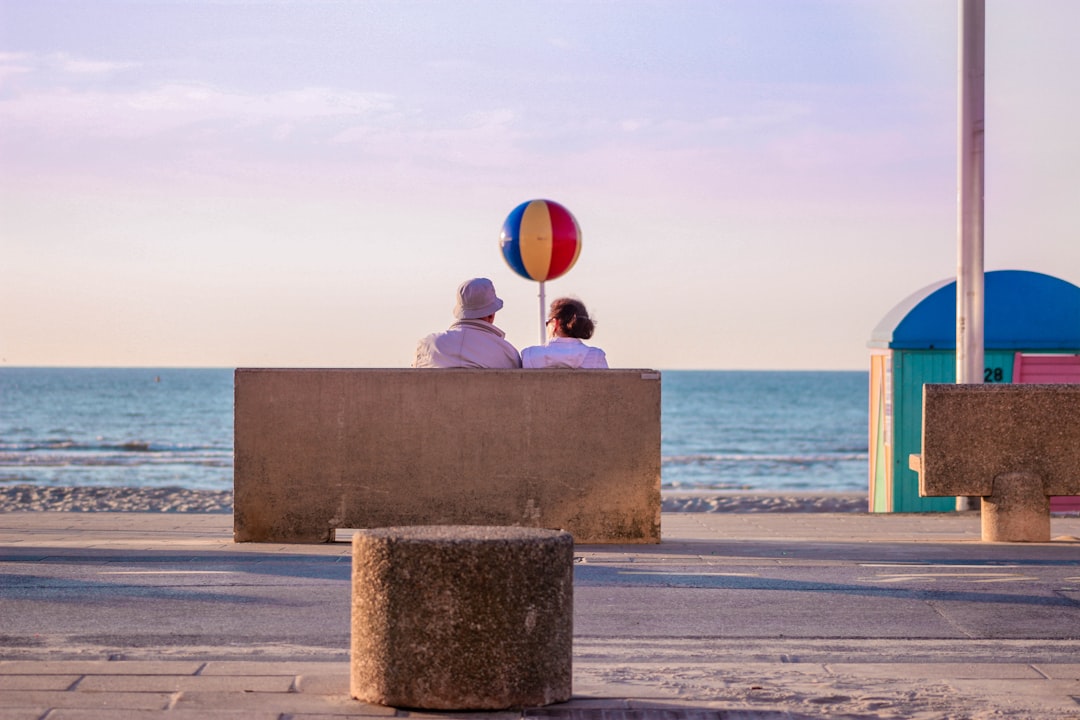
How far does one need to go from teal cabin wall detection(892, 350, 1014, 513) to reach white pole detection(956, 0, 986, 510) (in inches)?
44.4

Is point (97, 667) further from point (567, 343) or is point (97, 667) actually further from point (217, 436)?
point (217, 436)

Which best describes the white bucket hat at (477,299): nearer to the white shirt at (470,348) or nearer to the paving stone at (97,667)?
the white shirt at (470,348)

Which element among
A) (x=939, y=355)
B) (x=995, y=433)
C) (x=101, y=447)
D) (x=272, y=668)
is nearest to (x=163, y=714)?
(x=272, y=668)

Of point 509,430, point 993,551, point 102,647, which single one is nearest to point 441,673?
point 102,647

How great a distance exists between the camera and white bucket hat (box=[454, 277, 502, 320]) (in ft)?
32.4

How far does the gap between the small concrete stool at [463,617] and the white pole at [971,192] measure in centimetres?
980

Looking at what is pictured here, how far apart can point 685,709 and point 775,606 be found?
2382 mm

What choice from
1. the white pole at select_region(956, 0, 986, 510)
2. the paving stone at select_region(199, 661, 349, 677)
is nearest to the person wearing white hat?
the paving stone at select_region(199, 661, 349, 677)

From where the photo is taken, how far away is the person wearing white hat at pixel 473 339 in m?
9.91

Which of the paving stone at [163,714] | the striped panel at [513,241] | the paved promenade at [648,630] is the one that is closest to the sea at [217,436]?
the striped panel at [513,241]

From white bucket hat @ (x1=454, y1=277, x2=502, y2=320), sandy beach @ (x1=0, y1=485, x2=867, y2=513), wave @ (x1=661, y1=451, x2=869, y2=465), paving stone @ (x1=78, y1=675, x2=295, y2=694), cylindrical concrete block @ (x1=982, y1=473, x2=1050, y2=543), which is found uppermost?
white bucket hat @ (x1=454, y1=277, x2=502, y2=320)

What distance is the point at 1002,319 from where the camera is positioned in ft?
50.3

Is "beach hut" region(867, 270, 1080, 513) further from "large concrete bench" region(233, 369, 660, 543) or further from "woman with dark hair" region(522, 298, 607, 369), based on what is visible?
"large concrete bench" region(233, 369, 660, 543)

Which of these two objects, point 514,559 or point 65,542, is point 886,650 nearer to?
point 514,559
